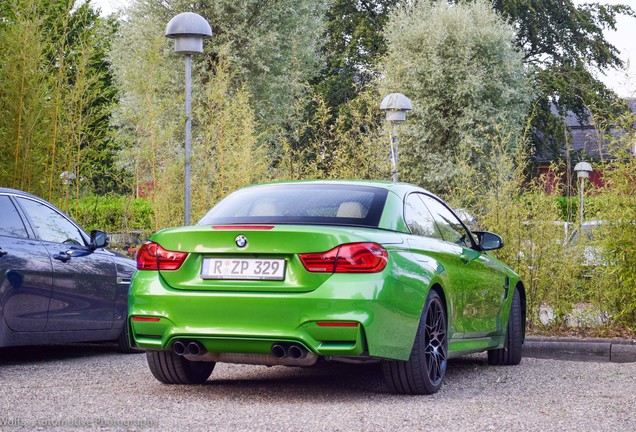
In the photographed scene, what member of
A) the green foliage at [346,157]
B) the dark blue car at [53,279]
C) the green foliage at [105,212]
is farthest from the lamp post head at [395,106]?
the dark blue car at [53,279]

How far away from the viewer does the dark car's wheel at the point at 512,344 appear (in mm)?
9227

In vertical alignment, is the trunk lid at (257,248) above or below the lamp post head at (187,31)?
below

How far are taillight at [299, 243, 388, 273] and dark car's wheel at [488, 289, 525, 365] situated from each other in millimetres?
3255

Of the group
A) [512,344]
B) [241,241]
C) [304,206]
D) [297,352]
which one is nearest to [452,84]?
[512,344]

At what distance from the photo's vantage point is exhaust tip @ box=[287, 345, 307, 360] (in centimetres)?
634

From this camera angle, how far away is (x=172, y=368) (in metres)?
7.33

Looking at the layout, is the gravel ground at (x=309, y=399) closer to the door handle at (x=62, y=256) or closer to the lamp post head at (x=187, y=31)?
the door handle at (x=62, y=256)

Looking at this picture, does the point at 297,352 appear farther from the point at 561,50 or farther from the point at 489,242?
the point at 561,50

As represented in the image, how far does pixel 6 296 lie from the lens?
828 centimetres

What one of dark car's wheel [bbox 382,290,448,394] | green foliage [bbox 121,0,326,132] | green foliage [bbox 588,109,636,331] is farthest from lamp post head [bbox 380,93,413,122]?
green foliage [bbox 121,0,326,132]

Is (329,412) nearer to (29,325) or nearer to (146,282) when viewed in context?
(146,282)

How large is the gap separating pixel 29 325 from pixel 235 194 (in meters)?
2.27
